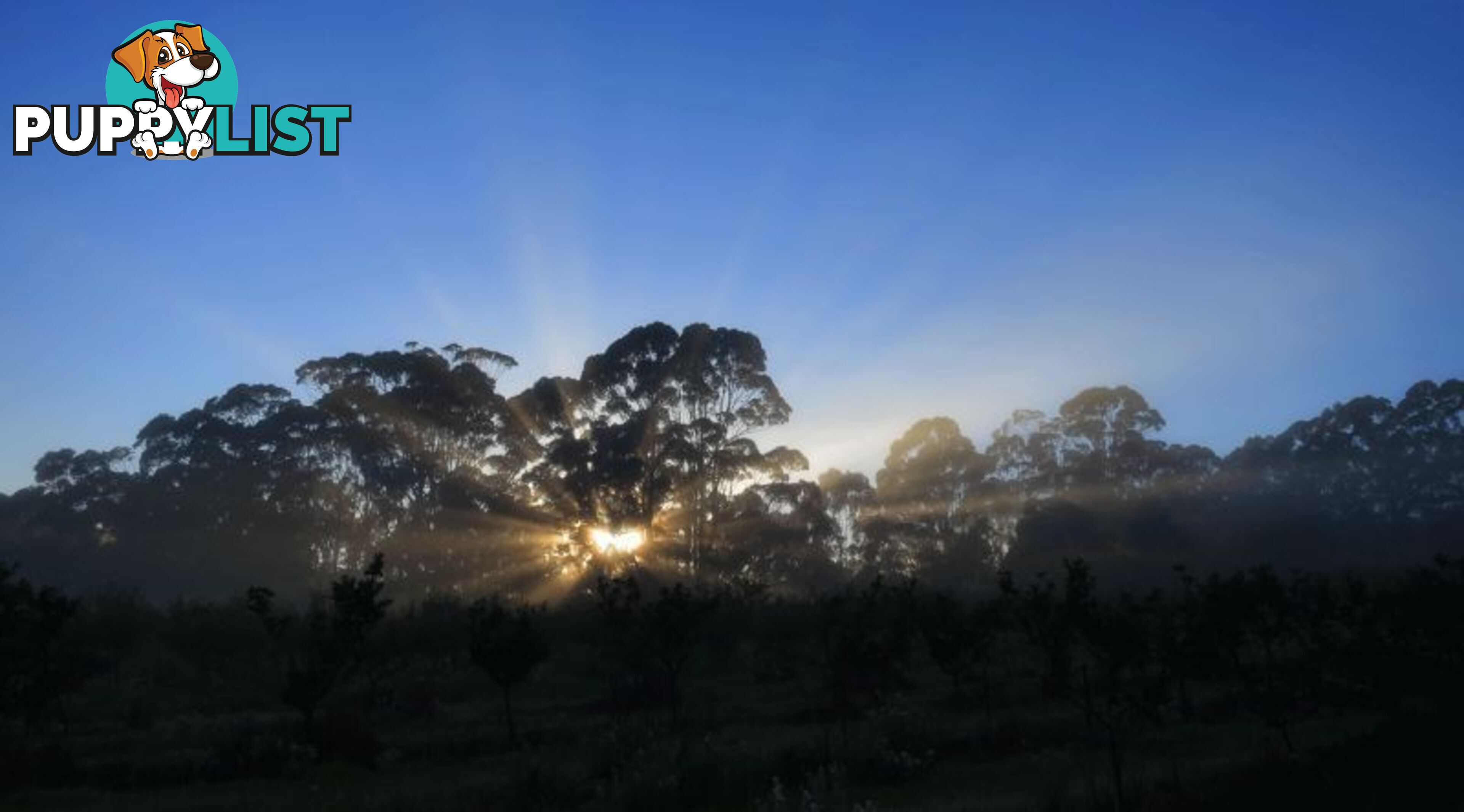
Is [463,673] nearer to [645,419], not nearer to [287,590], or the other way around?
[645,419]

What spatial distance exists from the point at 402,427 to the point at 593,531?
34.1 feet

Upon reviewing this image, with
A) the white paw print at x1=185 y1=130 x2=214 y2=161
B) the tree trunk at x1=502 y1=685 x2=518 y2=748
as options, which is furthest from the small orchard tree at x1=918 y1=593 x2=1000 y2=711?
the white paw print at x1=185 y1=130 x2=214 y2=161

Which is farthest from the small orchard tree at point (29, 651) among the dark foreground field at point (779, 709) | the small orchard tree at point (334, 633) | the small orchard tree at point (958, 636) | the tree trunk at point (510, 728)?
the small orchard tree at point (958, 636)

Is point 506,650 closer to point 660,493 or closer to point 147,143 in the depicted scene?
point 147,143

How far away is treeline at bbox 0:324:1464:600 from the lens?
44.5 metres

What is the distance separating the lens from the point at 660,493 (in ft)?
143

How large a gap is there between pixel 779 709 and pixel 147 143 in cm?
1634

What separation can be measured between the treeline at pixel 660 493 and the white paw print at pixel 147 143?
93.3ft

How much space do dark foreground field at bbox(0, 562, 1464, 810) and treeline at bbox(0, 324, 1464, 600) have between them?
12778mm

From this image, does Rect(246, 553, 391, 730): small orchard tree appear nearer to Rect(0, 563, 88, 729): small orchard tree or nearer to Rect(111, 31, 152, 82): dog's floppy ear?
Rect(0, 563, 88, 729): small orchard tree

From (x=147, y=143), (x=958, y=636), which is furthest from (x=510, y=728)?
(x=147, y=143)

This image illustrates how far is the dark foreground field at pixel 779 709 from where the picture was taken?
1410 cm

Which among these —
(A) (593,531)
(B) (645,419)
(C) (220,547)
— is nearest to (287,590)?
→ (C) (220,547)

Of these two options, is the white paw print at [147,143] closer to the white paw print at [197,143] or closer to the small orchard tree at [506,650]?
the white paw print at [197,143]
